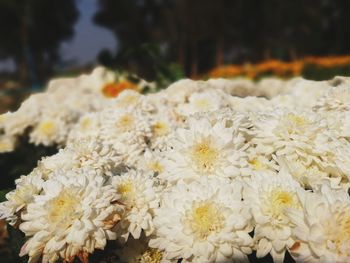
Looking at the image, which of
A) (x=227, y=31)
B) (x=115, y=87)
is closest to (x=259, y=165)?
(x=115, y=87)

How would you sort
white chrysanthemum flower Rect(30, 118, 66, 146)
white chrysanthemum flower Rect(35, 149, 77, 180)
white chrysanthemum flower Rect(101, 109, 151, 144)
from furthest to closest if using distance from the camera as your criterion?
white chrysanthemum flower Rect(30, 118, 66, 146)
white chrysanthemum flower Rect(101, 109, 151, 144)
white chrysanthemum flower Rect(35, 149, 77, 180)

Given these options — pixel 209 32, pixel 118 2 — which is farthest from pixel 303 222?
pixel 118 2

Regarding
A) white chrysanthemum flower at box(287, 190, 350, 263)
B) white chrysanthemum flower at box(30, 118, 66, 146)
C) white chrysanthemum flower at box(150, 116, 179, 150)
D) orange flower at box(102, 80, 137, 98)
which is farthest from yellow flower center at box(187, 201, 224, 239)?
orange flower at box(102, 80, 137, 98)

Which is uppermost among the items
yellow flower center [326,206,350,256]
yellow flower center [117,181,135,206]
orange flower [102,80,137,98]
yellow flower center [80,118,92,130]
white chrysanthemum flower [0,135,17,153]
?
yellow flower center [326,206,350,256]

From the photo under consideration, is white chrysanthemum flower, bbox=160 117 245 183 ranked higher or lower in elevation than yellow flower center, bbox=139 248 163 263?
higher

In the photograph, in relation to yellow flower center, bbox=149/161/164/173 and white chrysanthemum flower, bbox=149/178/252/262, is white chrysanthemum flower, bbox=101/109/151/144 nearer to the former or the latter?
yellow flower center, bbox=149/161/164/173

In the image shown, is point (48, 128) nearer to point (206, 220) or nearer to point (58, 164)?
point (58, 164)

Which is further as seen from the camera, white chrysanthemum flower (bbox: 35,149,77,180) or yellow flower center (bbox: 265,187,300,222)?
white chrysanthemum flower (bbox: 35,149,77,180)

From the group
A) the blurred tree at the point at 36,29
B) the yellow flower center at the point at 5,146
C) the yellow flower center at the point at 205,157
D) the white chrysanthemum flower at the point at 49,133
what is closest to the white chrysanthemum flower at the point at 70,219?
the yellow flower center at the point at 205,157
